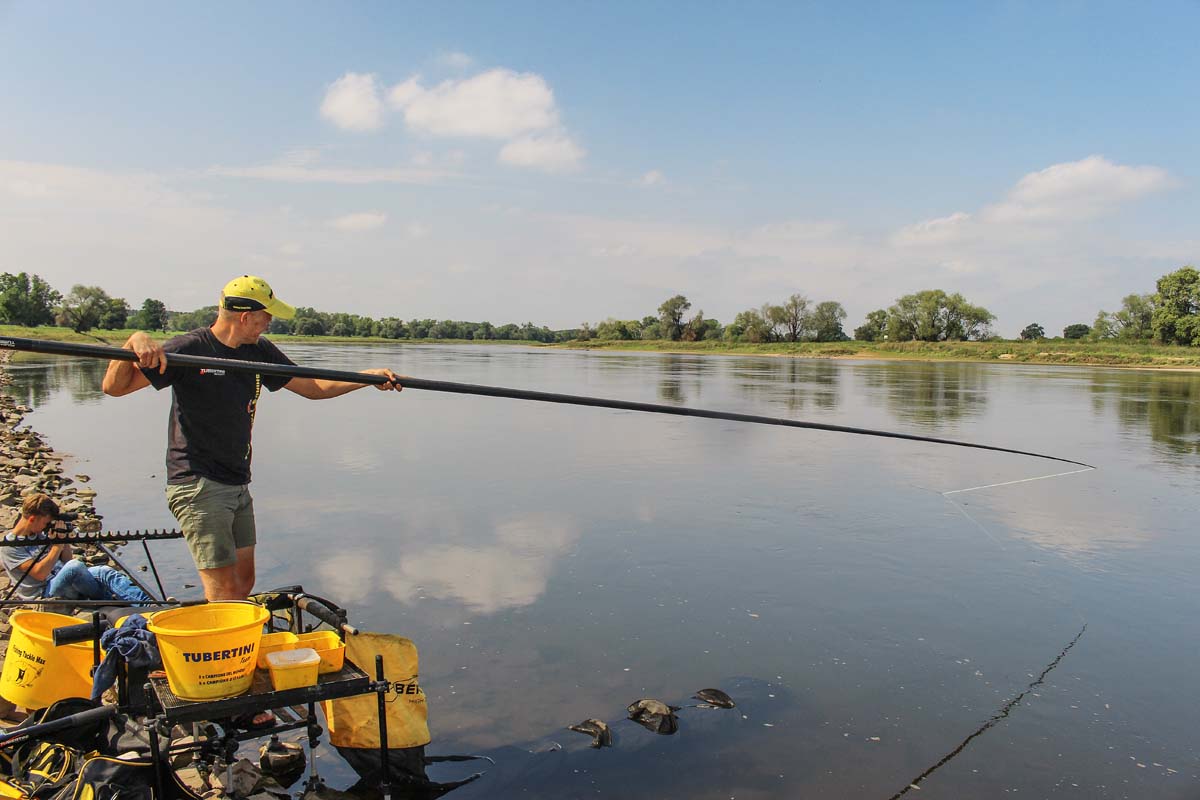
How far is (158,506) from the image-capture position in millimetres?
10828

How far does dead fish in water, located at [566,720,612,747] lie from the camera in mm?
5023

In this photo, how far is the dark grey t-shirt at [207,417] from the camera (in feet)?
15.3

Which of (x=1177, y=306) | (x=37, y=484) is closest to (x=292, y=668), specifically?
(x=37, y=484)

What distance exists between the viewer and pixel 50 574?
571 cm

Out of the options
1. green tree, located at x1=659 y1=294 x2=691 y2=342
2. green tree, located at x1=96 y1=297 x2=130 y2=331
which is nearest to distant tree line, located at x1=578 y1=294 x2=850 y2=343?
green tree, located at x1=659 y1=294 x2=691 y2=342

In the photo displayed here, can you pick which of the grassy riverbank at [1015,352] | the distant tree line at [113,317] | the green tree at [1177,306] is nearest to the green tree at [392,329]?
the distant tree line at [113,317]

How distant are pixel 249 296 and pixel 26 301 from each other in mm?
124735

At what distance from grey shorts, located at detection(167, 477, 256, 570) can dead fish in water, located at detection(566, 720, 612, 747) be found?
7.38 feet

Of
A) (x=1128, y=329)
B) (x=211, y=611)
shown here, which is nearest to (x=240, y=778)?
(x=211, y=611)

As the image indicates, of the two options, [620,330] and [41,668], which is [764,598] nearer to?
[41,668]

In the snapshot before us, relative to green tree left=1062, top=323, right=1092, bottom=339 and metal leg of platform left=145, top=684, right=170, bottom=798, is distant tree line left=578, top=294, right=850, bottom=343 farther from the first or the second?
metal leg of platform left=145, top=684, right=170, bottom=798

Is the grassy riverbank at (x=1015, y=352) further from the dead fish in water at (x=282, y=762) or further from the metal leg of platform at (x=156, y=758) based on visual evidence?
the metal leg of platform at (x=156, y=758)

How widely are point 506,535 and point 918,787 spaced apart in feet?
18.8

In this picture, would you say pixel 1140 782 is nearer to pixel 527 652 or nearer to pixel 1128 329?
pixel 527 652
